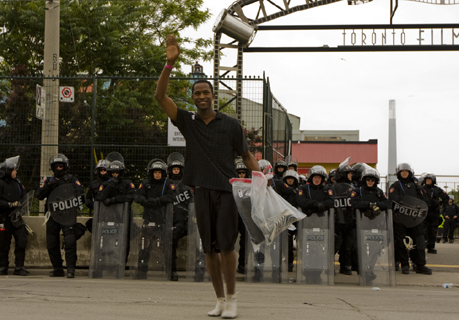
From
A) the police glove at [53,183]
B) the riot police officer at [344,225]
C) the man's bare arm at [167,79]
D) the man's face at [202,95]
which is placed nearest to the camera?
the man's bare arm at [167,79]

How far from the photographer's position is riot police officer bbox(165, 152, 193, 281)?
9430 millimetres

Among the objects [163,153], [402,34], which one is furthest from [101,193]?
[402,34]

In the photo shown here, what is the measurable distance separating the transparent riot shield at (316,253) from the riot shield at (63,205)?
137 inches

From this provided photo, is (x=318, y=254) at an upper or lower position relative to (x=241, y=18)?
lower

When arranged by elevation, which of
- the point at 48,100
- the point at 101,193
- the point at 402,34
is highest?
the point at 402,34

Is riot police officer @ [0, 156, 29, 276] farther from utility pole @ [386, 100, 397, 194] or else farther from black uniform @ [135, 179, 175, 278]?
utility pole @ [386, 100, 397, 194]

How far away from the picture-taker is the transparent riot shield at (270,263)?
9.05 meters

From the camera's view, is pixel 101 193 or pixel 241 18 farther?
pixel 241 18

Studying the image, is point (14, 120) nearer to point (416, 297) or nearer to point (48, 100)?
point (48, 100)

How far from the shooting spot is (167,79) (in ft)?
16.4

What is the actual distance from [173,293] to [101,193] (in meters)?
2.85

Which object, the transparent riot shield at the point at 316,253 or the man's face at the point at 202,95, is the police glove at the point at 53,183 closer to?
the transparent riot shield at the point at 316,253

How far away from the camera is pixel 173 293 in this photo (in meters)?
6.91

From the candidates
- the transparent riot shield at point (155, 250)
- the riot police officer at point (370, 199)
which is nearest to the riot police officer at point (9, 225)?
the transparent riot shield at point (155, 250)
